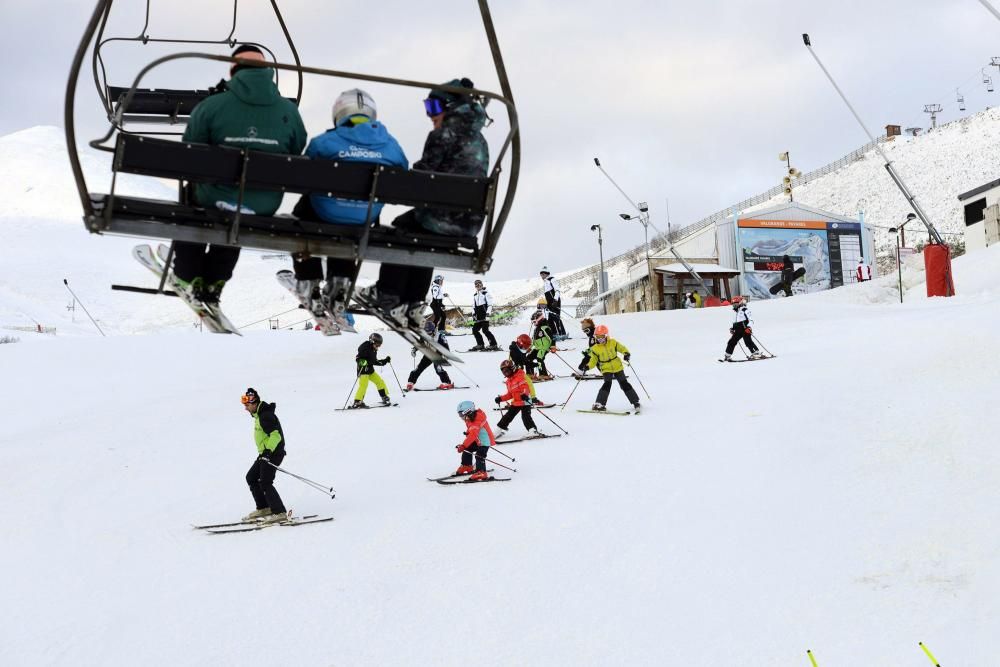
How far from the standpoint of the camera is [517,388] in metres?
14.2

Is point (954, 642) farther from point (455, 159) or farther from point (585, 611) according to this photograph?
point (455, 159)

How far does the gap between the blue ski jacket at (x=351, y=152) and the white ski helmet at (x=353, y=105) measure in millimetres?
46

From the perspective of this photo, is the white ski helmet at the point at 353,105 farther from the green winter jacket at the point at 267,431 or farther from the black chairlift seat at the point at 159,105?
the green winter jacket at the point at 267,431

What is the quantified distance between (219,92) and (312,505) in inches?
286

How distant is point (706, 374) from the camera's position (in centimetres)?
1895

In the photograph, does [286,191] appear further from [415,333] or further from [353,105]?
[415,333]

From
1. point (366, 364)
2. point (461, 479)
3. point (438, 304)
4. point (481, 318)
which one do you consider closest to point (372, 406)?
point (366, 364)

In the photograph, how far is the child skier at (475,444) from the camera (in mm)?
11609

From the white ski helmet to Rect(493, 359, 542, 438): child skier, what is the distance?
9350mm

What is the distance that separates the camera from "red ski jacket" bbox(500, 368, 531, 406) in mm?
14109

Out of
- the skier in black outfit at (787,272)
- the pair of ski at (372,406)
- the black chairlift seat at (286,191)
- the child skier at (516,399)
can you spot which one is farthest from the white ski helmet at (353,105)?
the skier in black outfit at (787,272)

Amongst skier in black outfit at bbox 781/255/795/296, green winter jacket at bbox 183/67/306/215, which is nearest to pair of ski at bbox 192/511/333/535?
green winter jacket at bbox 183/67/306/215

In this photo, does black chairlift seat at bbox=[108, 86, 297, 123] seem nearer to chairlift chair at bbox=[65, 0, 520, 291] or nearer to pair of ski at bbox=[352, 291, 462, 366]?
chairlift chair at bbox=[65, 0, 520, 291]

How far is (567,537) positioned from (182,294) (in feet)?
17.0
